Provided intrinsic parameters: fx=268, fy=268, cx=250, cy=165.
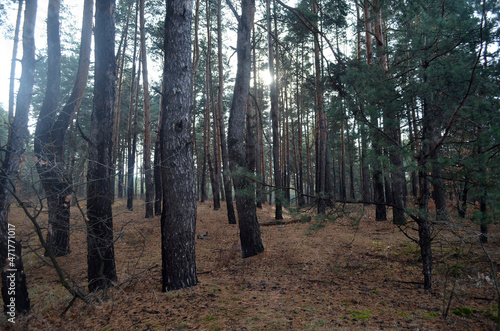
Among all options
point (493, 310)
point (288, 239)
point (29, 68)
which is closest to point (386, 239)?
point (288, 239)

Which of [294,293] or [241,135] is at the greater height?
[241,135]

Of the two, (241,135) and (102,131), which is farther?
(241,135)

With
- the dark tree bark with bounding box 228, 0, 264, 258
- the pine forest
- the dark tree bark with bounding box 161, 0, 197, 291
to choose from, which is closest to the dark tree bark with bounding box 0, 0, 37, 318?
the pine forest

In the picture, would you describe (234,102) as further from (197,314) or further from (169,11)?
(197,314)

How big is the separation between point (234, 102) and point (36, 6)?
5.22 metres

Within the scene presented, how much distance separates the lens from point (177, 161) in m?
4.48

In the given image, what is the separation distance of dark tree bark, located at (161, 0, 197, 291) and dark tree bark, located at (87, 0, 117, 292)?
4.15 feet

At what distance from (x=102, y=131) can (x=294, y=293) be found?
182 inches

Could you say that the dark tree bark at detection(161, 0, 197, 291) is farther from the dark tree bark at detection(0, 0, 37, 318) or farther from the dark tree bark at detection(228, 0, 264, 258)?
the dark tree bark at detection(228, 0, 264, 258)

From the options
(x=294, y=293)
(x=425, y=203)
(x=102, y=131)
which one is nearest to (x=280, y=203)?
(x=294, y=293)

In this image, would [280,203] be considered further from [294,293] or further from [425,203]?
[425,203]

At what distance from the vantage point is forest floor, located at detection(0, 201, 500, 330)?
352cm

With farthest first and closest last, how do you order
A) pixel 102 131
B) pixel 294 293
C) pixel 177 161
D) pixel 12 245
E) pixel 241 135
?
1. pixel 241 135
2. pixel 102 131
3. pixel 294 293
4. pixel 177 161
5. pixel 12 245

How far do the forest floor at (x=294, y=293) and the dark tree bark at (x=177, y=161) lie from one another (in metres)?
0.38
